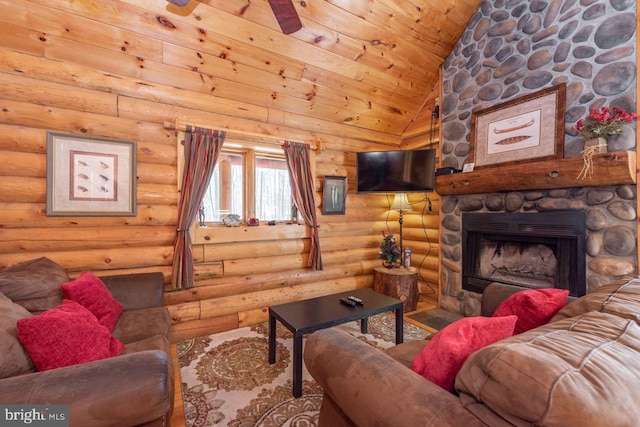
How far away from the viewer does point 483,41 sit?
342cm

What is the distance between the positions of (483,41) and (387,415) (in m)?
4.08

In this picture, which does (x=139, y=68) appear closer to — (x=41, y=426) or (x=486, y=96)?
(x=41, y=426)

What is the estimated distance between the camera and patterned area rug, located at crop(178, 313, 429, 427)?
1.84 m

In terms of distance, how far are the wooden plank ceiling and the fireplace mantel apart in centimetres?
157

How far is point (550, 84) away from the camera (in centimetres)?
283

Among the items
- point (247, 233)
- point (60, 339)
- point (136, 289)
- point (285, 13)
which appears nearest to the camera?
point (60, 339)

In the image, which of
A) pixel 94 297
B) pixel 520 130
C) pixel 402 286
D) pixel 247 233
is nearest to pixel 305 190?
pixel 247 233

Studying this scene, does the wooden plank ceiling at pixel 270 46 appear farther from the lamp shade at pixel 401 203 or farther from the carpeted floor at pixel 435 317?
the carpeted floor at pixel 435 317

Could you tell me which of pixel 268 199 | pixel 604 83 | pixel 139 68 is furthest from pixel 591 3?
pixel 139 68

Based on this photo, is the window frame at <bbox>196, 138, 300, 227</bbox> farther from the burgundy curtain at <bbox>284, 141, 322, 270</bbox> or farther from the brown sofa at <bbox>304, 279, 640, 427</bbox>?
the brown sofa at <bbox>304, 279, 640, 427</bbox>

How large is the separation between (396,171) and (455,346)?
3.02m

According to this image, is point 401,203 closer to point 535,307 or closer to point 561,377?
point 535,307

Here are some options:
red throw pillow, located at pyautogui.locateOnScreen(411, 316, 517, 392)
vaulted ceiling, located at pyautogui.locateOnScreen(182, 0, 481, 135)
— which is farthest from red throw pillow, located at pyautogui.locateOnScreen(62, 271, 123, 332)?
vaulted ceiling, located at pyautogui.locateOnScreen(182, 0, 481, 135)

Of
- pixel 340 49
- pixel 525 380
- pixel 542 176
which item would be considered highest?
pixel 340 49
